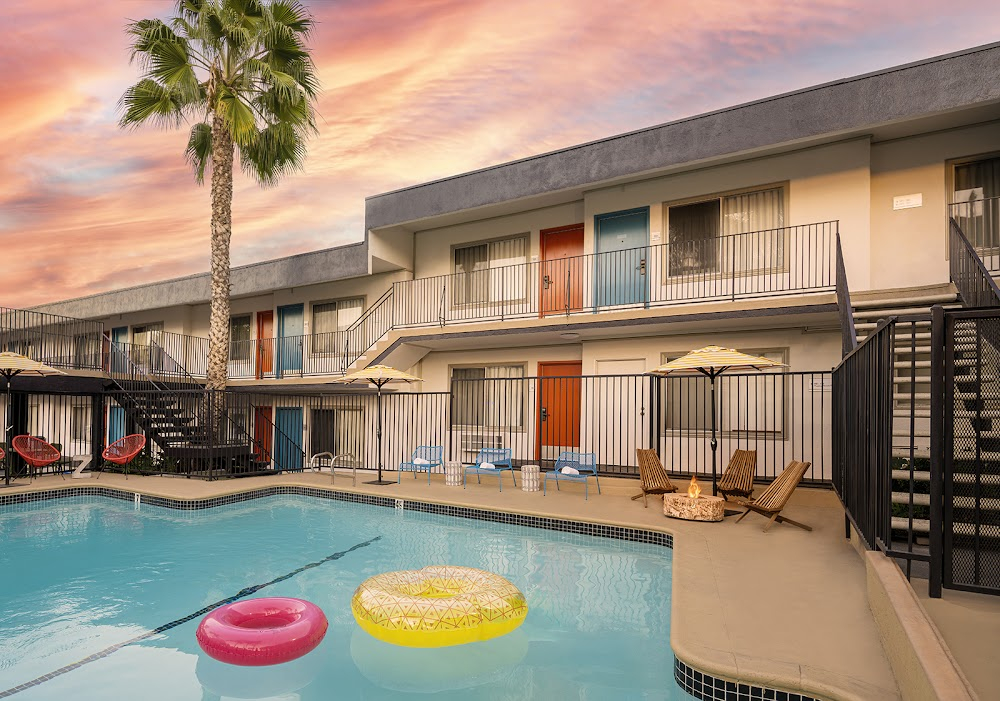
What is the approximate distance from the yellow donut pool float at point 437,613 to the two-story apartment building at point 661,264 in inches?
218

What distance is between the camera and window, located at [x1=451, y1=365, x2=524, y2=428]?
1412 centimetres

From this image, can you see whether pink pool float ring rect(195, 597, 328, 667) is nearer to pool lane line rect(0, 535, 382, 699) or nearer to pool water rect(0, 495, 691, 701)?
pool water rect(0, 495, 691, 701)

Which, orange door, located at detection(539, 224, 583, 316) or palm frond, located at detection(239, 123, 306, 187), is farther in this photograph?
palm frond, located at detection(239, 123, 306, 187)

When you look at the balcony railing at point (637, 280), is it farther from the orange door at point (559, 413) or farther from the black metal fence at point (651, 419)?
the black metal fence at point (651, 419)

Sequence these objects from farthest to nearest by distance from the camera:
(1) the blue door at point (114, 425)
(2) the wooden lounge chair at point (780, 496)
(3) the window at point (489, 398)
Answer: (1) the blue door at point (114, 425) < (3) the window at point (489, 398) < (2) the wooden lounge chair at point (780, 496)

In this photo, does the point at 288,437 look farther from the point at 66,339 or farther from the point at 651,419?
the point at 651,419

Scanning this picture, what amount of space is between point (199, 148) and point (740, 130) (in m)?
13.8

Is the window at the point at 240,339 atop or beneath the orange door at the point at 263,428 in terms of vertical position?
atop

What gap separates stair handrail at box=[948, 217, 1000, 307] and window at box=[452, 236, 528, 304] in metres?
8.33

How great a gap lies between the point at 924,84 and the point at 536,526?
9489mm

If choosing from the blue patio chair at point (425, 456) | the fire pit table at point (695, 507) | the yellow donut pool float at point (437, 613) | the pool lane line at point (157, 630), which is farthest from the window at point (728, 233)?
the pool lane line at point (157, 630)

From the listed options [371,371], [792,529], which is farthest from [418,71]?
[792,529]

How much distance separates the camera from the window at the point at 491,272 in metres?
14.4

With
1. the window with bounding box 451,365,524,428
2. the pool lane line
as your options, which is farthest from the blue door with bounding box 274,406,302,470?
the pool lane line
